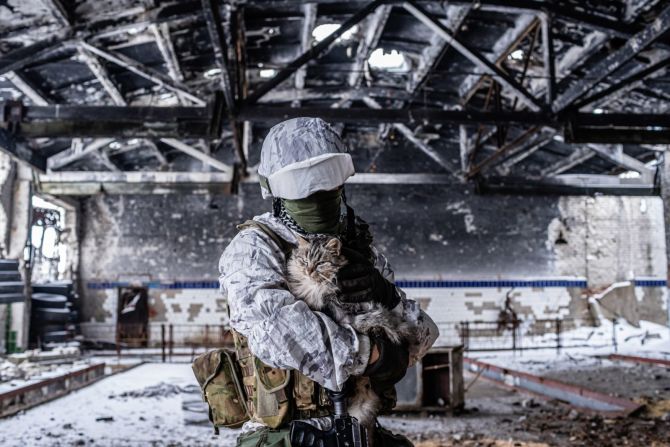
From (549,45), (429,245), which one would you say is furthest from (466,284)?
(549,45)

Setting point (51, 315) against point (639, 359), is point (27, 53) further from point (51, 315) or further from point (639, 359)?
point (639, 359)

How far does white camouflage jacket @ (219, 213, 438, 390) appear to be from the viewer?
1.53 m

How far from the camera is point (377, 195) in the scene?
1498 centimetres

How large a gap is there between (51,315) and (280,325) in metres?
12.4

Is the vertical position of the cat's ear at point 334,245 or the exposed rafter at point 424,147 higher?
the exposed rafter at point 424,147

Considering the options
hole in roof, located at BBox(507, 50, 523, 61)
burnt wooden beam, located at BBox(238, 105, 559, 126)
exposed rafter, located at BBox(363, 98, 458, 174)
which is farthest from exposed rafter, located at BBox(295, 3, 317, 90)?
exposed rafter, located at BBox(363, 98, 458, 174)

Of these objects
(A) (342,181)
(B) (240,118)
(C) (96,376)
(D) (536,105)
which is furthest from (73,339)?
(A) (342,181)

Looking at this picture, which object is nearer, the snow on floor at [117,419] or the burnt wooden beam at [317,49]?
the snow on floor at [117,419]

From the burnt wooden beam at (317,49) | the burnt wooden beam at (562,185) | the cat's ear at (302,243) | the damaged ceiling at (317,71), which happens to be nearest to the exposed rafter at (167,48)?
the damaged ceiling at (317,71)

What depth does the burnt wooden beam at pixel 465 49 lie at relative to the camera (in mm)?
6582

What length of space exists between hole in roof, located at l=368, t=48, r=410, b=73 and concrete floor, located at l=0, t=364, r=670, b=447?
212 inches

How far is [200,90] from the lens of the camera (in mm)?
10297

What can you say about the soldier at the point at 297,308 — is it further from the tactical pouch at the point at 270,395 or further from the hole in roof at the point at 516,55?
the hole in roof at the point at 516,55

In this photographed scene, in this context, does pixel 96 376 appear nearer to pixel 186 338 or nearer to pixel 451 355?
pixel 186 338
